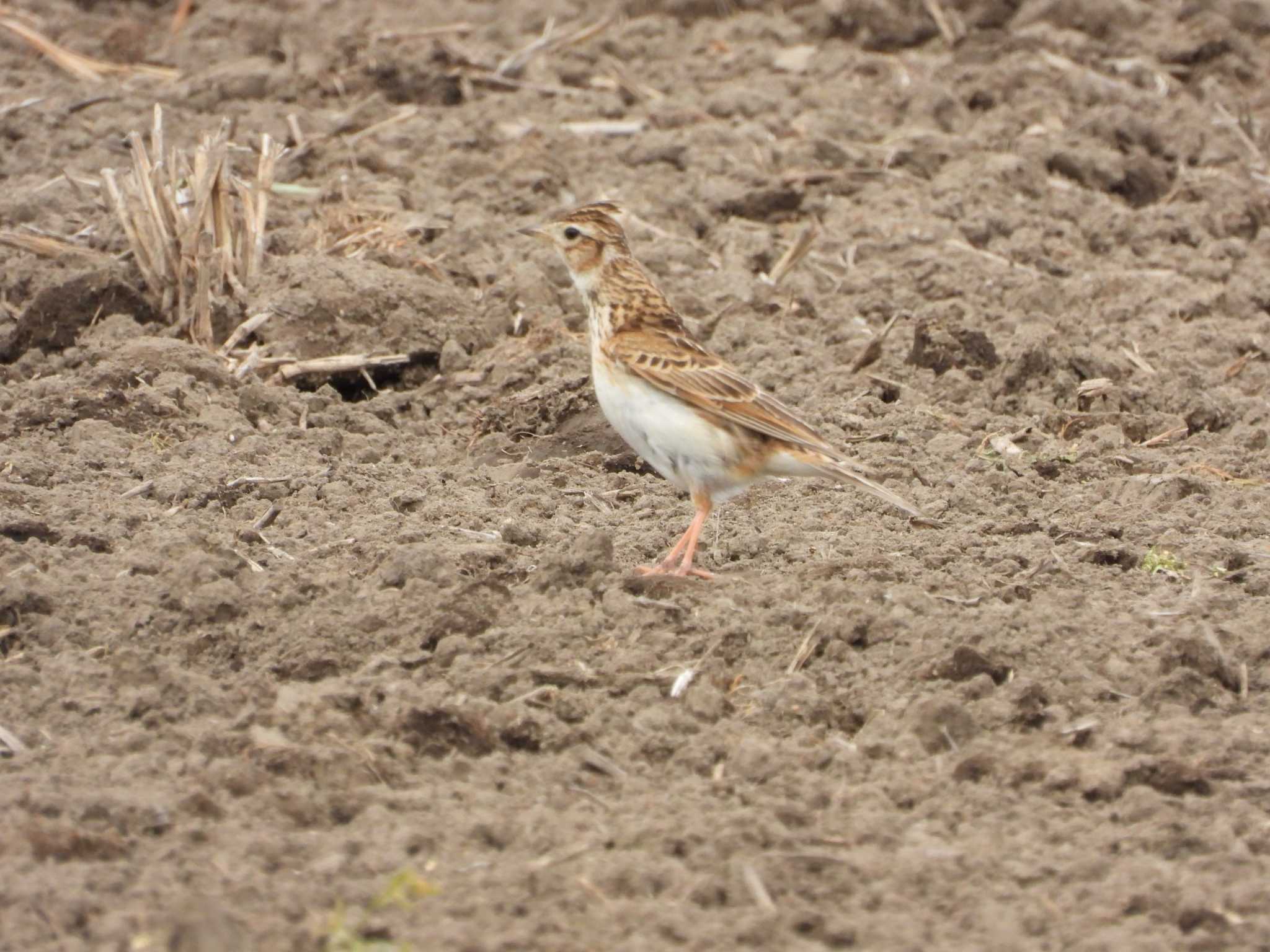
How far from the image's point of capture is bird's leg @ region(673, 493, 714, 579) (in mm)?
6621

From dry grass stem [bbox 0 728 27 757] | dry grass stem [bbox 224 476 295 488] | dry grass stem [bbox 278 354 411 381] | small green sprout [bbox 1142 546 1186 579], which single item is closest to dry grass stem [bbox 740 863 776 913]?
dry grass stem [bbox 0 728 27 757]

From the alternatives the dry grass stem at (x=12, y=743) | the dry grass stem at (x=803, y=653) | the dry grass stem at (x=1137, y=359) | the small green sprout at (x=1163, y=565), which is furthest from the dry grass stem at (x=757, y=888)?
the dry grass stem at (x=1137, y=359)

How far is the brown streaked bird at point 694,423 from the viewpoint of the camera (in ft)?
22.4

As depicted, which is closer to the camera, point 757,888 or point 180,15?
point 757,888

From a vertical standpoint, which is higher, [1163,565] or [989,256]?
[1163,565]

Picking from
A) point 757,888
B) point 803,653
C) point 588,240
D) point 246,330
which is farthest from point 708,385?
point 246,330

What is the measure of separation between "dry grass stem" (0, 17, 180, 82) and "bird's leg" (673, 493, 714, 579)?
6.47m

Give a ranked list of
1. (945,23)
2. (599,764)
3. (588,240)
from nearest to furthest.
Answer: (599,764), (588,240), (945,23)

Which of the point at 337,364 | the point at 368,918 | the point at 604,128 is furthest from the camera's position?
the point at 604,128

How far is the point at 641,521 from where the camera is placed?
24.5 feet

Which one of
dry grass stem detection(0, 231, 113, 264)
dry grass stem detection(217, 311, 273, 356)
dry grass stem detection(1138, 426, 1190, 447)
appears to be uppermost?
dry grass stem detection(0, 231, 113, 264)

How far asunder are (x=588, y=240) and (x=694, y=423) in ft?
3.69

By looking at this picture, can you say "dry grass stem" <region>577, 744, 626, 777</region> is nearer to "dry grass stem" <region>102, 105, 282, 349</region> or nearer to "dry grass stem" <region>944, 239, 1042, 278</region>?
"dry grass stem" <region>102, 105, 282, 349</region>

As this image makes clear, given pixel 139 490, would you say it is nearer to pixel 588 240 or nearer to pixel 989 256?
pixel 588 240
